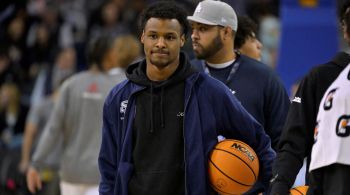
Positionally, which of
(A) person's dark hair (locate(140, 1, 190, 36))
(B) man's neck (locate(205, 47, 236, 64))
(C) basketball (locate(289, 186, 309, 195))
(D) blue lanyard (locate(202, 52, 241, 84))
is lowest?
(C) basketball (locate(289, 186, 309, 195))

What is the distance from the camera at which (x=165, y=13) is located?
19.7 feet

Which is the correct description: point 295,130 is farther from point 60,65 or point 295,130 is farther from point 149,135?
point 60,65

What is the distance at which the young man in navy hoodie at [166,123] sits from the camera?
19.1 feet

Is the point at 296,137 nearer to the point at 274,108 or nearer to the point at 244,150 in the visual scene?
the point at 244,150

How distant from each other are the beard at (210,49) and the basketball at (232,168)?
4.38ft

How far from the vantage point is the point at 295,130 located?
5.03 metres

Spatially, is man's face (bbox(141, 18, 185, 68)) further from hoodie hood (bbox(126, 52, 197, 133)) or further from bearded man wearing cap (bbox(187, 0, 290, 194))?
bearded man wearing cap (bbox(187, 0, 290, 194))

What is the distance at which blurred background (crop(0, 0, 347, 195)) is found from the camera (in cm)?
1222

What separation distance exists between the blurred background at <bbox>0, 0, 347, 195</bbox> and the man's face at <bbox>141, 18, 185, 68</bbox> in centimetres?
624

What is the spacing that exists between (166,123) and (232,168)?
1.61 ft

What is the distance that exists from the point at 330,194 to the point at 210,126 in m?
1.29

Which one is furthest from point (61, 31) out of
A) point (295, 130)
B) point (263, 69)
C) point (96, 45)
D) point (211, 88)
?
point (295, 130)

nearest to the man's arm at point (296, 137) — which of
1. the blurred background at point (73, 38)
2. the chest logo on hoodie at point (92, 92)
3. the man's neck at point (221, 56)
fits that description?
the man's neck at point (221, 56)

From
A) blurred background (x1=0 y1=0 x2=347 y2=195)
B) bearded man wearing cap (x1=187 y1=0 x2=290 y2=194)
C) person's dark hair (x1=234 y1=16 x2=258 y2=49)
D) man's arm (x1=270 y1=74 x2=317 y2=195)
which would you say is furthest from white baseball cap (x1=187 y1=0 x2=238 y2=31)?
blurred background (x1=0 y1=0 x2=347 y2=195)
